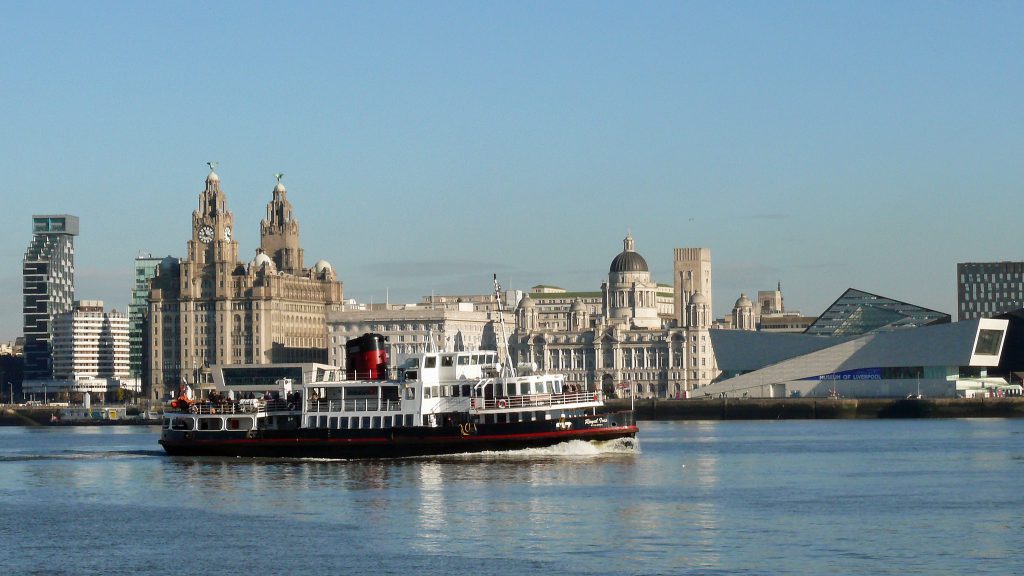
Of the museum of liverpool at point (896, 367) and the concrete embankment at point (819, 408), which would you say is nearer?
the concrete embankment at point (819, 408)

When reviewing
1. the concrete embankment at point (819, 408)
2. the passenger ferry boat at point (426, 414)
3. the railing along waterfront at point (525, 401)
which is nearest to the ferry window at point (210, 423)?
the passenger ferry boat at point (426, 414)

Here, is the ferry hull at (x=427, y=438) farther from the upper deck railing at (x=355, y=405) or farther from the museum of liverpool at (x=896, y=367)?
the museum of liverpool at (x=896, y=367)

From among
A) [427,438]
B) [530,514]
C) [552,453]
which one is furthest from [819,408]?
[530,514]

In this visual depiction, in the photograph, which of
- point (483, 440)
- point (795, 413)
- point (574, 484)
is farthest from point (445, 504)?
point (795, 413)

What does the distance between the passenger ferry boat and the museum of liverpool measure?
10396cm

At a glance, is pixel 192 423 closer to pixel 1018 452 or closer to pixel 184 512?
pixel 184 512

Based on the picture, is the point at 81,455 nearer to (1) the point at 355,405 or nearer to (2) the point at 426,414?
(1) the point at 355,405

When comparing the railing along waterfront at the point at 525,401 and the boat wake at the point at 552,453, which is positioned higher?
the railing along waterfront at the point at 525,401

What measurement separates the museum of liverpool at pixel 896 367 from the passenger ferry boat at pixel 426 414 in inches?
4093

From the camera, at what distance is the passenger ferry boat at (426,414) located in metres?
83.0

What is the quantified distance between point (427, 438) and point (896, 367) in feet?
370

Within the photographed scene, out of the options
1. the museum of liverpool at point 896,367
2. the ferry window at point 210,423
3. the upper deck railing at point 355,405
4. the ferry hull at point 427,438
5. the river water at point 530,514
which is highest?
the museum of liverpool at point 896,367

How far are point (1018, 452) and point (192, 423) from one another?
4063 cm

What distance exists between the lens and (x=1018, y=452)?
8869 centimetres
